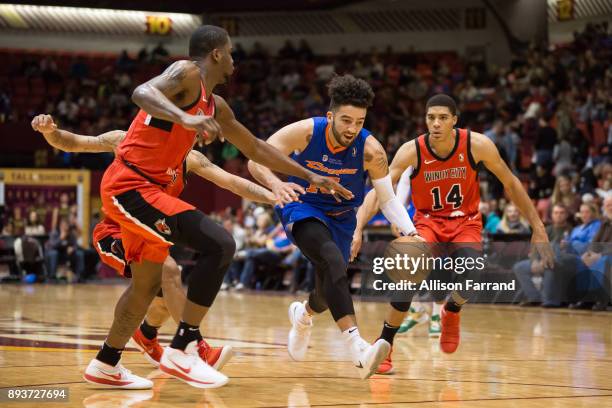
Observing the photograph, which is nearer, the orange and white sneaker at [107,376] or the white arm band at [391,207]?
the orange and white sneaker at [107,376]

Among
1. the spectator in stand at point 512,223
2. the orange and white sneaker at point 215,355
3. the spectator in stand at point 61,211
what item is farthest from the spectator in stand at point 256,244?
the orange and white sneaker at point 215,355

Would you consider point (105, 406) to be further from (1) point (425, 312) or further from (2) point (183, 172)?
(1) point (425, 312)

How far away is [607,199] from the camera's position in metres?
11.7

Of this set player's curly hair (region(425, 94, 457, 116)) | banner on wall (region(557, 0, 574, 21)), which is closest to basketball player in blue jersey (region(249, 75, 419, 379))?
Answer: player's curly hair (region(425, 94, 457, 116))

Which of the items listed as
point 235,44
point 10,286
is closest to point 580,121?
point 10,286

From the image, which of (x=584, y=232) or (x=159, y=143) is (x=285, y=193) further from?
(x=584, y=232)

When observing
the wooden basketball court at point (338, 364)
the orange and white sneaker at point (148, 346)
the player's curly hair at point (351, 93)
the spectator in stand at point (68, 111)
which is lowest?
the wooden basketball court at point (338, 364)

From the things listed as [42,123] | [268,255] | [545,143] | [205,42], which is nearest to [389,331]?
[205,42]

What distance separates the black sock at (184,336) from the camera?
520 cm

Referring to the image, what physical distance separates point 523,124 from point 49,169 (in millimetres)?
10906

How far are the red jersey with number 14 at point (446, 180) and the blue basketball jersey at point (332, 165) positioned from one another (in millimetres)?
1178

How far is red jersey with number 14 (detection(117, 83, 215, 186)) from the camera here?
16.7 ft

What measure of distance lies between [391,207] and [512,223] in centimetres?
748

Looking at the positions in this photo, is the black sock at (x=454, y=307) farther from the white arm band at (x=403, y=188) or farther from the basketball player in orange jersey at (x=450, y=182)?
the white arm band at (x=403, y=188)
